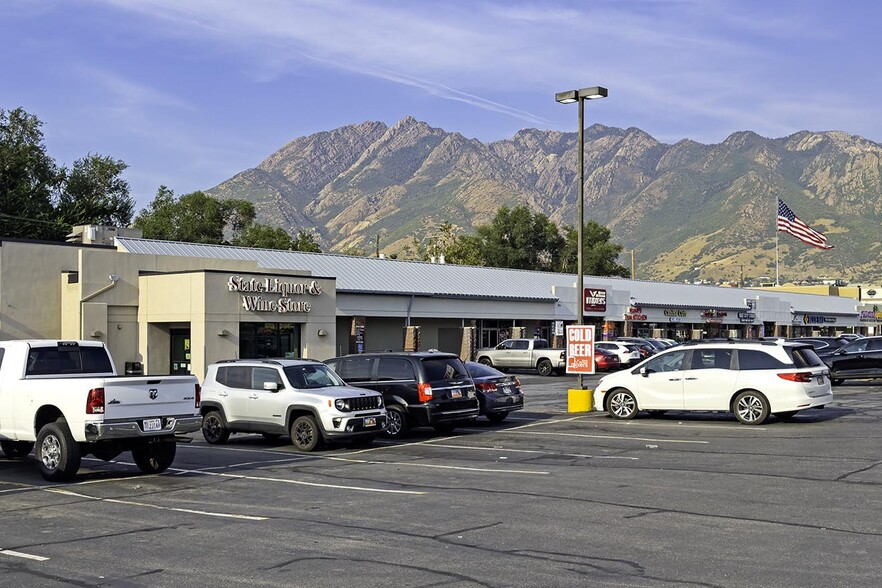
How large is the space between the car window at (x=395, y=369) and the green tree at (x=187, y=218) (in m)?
63.9

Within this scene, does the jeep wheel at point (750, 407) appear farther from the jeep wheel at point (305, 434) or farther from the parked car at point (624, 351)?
the parked car at point (624, 351)

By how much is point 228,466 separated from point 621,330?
5121cm

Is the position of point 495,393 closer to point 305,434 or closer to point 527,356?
point 305,434

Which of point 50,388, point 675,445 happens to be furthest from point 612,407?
point 50,388

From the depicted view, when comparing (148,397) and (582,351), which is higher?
(582,351)

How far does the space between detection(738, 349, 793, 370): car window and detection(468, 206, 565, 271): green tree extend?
278 feet

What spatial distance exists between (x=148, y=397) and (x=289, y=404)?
434 cm

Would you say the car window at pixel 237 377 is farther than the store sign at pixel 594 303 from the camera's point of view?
No

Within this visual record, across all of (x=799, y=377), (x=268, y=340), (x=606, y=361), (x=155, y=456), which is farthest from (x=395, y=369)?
(x=606, y=361)

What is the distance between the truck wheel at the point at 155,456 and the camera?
15680mm

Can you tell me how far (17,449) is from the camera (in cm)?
1773

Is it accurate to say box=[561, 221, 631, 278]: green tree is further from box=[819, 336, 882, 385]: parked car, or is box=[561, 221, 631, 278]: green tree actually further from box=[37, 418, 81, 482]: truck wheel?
box=[37, 418, 81, 482]: truck wheel

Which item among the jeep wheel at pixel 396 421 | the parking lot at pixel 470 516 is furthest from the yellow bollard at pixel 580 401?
the jeep wheel at pixel 396 421

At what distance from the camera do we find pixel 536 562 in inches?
351
